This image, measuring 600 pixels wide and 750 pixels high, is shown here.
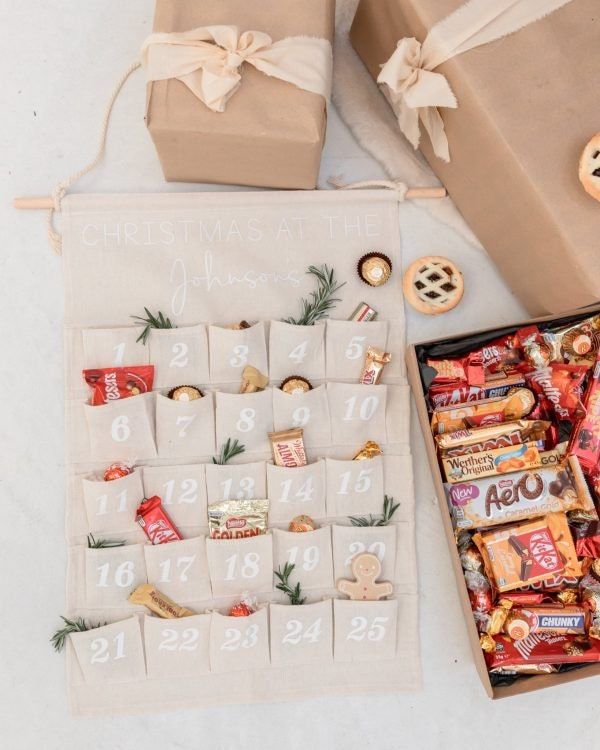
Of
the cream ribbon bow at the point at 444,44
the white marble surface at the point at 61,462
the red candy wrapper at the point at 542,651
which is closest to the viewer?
the cream ribbon bow at the point at 444,44

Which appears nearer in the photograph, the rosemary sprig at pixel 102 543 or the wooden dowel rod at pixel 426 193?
the rosemary sprig at pixel 102 543

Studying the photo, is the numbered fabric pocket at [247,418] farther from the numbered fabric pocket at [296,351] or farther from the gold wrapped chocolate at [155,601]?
the gold wrapped chocolate at [155,601]

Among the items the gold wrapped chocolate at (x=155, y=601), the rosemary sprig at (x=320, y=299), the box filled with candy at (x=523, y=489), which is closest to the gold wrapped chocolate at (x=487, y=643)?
the box filled with candy at (x=523, y=489)

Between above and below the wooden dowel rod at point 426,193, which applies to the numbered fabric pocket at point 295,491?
below

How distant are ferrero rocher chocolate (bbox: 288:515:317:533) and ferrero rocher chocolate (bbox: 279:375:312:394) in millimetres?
256

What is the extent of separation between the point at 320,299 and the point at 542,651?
0.81 metres

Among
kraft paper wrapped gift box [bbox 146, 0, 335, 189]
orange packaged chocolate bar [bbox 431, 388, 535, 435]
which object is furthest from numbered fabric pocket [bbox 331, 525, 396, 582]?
kraft paper wrapped gift box [bbox 146, 0, 335, 189]

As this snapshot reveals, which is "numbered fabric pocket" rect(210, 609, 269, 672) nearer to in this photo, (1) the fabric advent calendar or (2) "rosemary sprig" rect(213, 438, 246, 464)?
(1) the fabric advent calendar

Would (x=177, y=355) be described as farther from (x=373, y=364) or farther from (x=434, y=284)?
(x=434, y=284)

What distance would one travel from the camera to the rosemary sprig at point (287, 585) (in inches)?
53.9

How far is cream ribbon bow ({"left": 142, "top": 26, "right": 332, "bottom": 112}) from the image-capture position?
1168 mm

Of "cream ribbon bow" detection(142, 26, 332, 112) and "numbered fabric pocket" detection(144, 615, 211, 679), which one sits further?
"numbered fabric pocket" detection(144, 615, 211, 679)

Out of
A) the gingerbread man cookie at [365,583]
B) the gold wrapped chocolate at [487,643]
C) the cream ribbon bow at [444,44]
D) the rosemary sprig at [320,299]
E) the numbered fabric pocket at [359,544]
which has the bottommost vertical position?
the gold wrapped chocolate at [487,643]

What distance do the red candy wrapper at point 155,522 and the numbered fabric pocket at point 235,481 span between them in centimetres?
10
